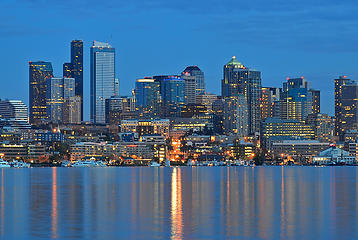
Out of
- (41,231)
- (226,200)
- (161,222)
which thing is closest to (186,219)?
(161,222)

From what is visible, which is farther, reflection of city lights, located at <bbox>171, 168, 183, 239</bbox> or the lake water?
the lake water

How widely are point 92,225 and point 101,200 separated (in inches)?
750

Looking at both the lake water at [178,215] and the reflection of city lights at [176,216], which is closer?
the reflection of city lights at [176,216]

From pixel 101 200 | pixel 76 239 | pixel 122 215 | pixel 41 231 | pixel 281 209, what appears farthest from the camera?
pixel 101 200

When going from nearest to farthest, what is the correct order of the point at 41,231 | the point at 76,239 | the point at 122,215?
the point at 76,239
the point at 41,231
the point at 122,215

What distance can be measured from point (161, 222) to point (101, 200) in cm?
1829

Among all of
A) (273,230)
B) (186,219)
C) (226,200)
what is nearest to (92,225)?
(186,219)

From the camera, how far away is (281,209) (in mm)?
Answer: 57969

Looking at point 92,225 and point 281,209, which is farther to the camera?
point 281,209

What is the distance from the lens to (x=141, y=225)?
47.5 metres

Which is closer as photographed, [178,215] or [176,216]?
[176,216]

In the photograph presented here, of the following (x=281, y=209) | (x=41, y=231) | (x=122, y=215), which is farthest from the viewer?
(x=281, y=209)

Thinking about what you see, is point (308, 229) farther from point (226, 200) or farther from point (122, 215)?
point (226, 200)

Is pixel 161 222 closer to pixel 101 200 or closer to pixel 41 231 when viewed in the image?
pixel 41 231
